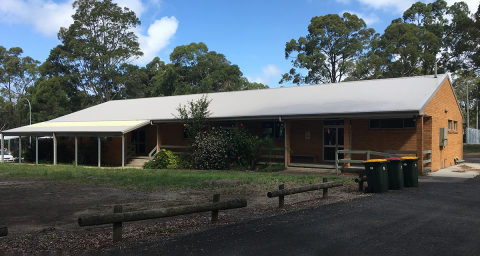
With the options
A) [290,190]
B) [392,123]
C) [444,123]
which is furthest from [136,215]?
[444,123]

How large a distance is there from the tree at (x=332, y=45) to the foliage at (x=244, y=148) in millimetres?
25994

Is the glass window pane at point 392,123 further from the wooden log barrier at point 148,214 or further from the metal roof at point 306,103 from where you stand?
the wooden log barrier at point 148,214

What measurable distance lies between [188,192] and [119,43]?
132 ft

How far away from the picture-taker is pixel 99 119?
87.4ft

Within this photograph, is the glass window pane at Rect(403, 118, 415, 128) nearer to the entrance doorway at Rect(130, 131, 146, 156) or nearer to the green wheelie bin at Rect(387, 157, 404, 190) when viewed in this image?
the green wheelie bin at Rect(387, 157, 404, 190)

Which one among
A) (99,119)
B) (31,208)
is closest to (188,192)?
(31,208)

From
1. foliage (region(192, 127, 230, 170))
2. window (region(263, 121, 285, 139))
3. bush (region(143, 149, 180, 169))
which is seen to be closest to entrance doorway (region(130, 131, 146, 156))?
bush (region(143, 149, 180, 169))

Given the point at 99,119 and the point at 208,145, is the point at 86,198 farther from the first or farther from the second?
the point at 99,119

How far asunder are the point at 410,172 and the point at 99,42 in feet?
141

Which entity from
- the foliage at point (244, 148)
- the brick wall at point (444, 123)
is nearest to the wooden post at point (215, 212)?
the foliage at point (244, 148)

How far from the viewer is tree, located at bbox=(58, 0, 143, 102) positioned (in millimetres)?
Result: 46062

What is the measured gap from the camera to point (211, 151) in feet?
64.3

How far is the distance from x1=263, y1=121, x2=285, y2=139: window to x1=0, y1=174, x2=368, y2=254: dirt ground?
8.14 m

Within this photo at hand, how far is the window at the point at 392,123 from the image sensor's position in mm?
16656
